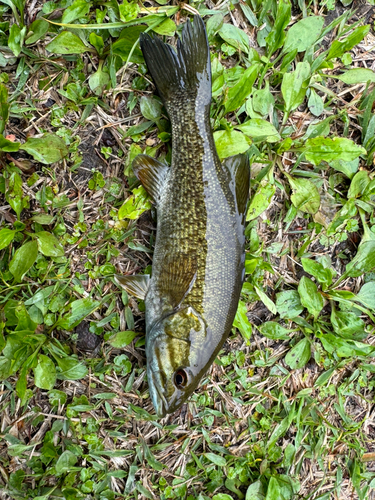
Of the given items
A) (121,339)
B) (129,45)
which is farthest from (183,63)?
(121,339)

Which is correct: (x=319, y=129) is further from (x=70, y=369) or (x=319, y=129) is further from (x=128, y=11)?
(x=70, y=369)

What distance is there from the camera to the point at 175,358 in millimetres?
2555

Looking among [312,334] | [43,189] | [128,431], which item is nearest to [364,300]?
[312,334]

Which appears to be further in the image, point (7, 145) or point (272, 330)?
point (272, 330)

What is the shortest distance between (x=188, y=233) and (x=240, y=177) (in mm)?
571

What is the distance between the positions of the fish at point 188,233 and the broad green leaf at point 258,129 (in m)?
0.30

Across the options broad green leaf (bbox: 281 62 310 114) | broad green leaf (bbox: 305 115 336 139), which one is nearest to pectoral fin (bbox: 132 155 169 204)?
broad green leaf (bbox: 281 62 310 114)

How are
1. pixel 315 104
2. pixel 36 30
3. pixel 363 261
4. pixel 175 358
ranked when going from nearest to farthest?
pixel 175 358
pixel 36 30
pixel 315 104
pixel 363 261

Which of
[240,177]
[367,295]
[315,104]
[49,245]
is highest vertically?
[315,104]

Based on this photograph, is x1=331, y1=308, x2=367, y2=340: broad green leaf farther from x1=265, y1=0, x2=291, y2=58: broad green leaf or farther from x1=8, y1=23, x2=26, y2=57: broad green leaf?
x1=8, y1=23, x2=26, y2=57: broad green leaf

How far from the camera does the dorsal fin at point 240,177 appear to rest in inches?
110

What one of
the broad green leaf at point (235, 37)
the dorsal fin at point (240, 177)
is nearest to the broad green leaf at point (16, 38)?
the broad green leaf at point (235, 37)

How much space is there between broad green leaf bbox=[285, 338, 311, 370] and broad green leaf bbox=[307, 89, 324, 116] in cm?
190

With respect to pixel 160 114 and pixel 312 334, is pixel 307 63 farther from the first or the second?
pixel 312 334
